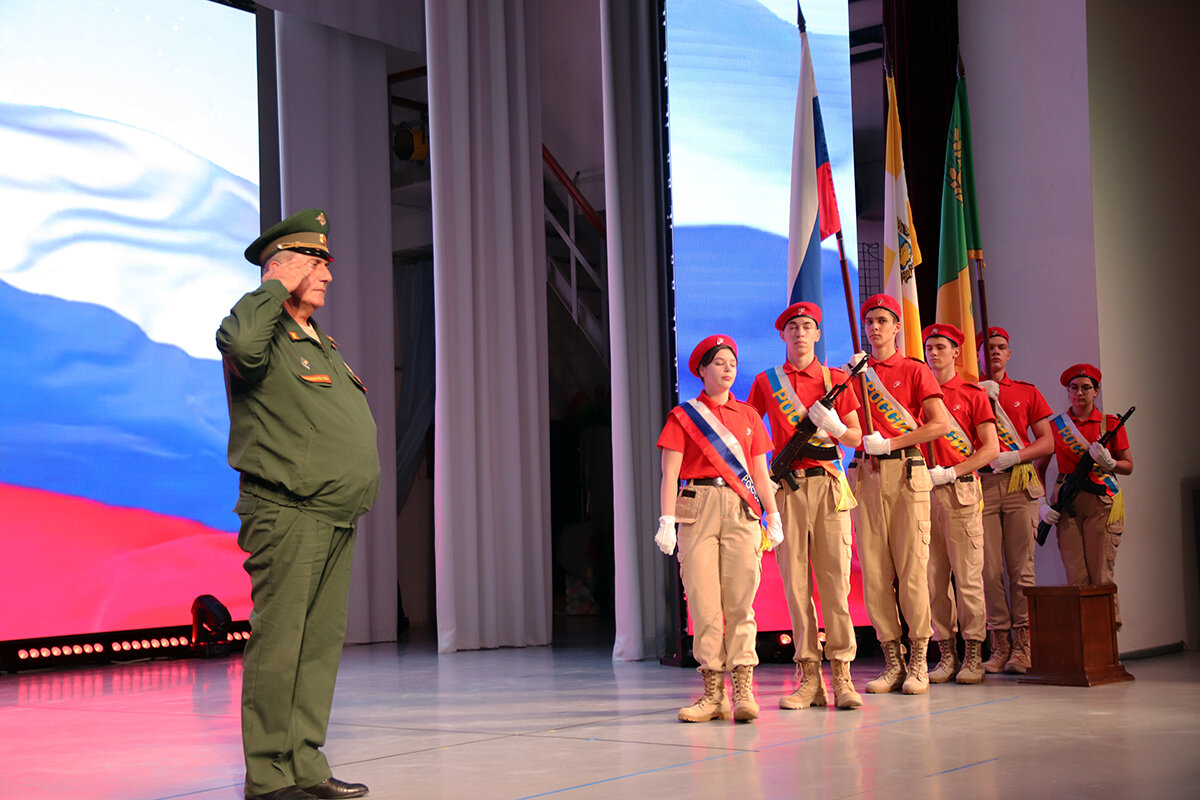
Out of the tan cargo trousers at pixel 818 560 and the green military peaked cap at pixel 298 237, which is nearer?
the green military peaked cap at pixel 298 237

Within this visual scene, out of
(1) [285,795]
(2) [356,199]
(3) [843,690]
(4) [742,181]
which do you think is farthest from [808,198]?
(1) [285,795]

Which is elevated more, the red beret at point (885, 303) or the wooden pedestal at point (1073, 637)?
the red beret at point (885, 303)

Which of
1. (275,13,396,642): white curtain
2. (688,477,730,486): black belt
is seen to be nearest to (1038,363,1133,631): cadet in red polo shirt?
(688,477,730,486): black belt

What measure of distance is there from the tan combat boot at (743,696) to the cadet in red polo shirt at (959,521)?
1.61 metres

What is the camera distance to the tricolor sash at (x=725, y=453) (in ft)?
16.5

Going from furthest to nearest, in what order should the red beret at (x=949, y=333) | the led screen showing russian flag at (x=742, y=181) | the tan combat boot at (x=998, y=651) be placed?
1. the led screen showing russian flag at (x=742, y=181)
2. the tan combat boot at (x=998, y=651)
3. the red beret at (x=949, y=333)

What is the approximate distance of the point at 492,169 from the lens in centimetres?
973

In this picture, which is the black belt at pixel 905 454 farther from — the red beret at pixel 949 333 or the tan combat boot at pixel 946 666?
the tan combat boot at pixel 946 666

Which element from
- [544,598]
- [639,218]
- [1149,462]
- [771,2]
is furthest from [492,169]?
[1149,462]

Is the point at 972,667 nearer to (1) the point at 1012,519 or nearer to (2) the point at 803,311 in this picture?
(1) the point at 1012,519

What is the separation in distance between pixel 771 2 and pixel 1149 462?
3.72m

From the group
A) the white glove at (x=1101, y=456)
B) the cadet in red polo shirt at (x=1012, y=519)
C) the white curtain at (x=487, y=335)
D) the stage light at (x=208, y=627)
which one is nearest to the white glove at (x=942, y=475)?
the cadet in red polo shirt at (x=1012, y=519)

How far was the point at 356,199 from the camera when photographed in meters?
10.1

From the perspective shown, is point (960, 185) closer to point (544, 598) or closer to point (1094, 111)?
→ point (1094, 111)
